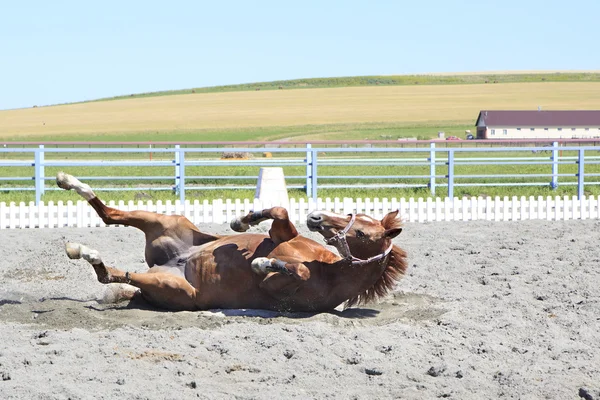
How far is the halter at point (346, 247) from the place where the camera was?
6551 millimetres

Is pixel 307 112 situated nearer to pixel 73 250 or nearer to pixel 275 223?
pixel 275 223

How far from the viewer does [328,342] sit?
5.90m

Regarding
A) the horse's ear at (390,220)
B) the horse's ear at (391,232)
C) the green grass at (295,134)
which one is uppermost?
the green grass at (295,134)

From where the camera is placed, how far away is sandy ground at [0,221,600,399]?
4914 millimetres

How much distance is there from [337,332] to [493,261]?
390 cm

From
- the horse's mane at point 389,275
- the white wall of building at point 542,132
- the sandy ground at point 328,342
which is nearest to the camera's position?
the sandy ground at point 328,342

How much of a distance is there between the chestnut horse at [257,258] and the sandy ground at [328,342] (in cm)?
16

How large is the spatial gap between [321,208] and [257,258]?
843 centimetres

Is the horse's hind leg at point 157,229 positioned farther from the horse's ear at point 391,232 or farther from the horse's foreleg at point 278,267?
the horse's ear at point 391,232

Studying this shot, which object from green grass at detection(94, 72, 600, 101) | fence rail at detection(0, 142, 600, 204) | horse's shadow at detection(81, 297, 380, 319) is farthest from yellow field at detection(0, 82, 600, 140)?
horse's shadow at detection(81, 297, 380, 319)

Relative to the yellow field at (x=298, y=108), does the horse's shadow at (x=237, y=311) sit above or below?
below

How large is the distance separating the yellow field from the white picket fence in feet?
211

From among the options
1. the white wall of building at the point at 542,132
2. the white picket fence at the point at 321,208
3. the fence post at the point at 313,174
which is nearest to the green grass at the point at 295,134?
the white wall of building at the point at 542,132

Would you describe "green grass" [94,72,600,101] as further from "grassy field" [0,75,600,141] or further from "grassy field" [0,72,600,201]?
"grassy field" [0,75,600,141]
